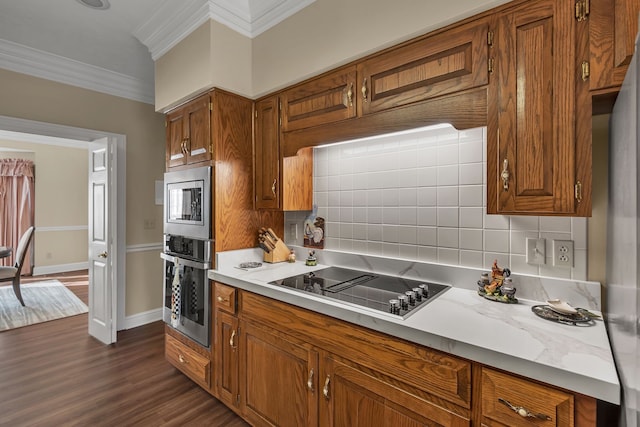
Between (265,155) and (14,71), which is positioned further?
(14,71)

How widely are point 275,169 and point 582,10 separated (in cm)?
166

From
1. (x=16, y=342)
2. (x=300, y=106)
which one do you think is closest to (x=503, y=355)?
Result: (x=300, y=106)

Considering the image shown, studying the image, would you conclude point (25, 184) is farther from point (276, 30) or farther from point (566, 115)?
point (566, 115)

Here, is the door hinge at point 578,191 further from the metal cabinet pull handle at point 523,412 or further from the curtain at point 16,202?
the curtain at point 16,202

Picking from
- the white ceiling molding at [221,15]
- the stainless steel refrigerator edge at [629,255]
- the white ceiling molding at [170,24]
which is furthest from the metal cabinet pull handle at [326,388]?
the white ceiling molding at [170,24]

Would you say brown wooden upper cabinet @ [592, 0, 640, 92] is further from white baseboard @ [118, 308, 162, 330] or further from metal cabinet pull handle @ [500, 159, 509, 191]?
white baseboard @ [118, 308, 162, 330]

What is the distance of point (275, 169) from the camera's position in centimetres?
212

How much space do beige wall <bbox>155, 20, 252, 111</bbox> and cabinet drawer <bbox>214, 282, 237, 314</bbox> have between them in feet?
4.38

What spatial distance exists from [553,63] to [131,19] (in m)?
2.66

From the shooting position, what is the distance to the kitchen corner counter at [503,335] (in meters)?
0.83

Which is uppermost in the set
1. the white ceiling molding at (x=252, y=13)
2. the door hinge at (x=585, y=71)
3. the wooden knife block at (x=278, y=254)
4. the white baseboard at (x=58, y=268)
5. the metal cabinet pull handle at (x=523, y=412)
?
the white ceiling molding at (x=252, y=13)

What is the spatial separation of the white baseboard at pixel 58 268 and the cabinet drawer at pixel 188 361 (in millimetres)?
5271

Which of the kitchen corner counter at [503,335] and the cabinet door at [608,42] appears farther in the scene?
the cabinet door at [608,42]

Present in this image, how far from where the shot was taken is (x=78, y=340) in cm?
307
